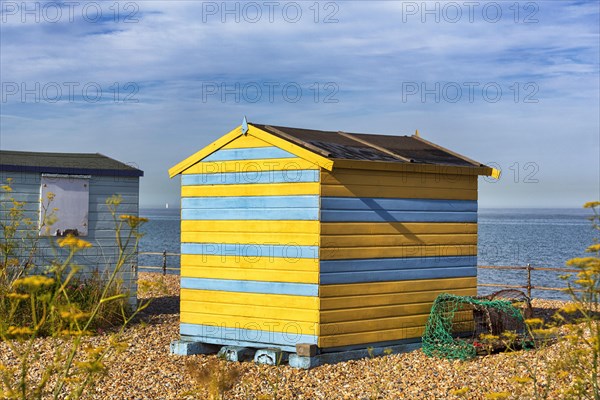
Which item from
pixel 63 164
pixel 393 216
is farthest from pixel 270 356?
pixel 63 164

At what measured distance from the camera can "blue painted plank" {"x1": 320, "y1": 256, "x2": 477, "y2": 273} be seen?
29.6 feet

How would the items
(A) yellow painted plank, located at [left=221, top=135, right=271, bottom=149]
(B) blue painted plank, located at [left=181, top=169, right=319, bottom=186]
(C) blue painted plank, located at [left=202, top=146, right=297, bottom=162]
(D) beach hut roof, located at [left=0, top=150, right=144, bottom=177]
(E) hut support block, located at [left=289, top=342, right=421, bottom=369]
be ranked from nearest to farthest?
(E) hut support block, located at [left=289, top=342, right=421, bottom=369], (B) blue painted plank, located at [left=181, top=169, right=319, bottom=186], (C) blue painted plank, located at [left=202, top=146, right=297, bottom=162], (A) yellow painted plank, located at [left=221, top=135, right=271, bottom=149], (D) beach hut roof, located at [left=0, top=150, right=144, bottom=177]

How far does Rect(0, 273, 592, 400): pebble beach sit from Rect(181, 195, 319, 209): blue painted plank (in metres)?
1.93

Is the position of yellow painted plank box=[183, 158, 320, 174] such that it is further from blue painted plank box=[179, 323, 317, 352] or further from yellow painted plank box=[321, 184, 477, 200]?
blue painted plank box=[179, 323, 317, 352]

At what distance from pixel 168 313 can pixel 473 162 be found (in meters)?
5.75

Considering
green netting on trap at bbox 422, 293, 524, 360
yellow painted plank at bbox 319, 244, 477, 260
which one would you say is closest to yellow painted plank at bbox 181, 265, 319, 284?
yellow painted plank at bbox 319, 244, 477, 260

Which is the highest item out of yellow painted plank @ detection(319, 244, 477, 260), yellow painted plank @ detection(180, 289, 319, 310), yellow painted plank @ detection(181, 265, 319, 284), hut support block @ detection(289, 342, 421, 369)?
yellow painted plank @ detection(319, 244, 477, 260)

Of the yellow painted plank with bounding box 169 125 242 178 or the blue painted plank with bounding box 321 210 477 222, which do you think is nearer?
the blue painted plank with bounding box 321 210 477 222

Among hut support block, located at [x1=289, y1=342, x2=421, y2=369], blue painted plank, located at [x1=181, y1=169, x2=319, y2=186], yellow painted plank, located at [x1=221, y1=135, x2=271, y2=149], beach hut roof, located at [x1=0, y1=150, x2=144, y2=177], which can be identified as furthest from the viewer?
beach hut roof, located at [x1=0, y1=150, x2=144, y2=177]

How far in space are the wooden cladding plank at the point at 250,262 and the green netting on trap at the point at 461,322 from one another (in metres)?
1.98

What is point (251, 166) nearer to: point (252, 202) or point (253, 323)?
point (252, 202)

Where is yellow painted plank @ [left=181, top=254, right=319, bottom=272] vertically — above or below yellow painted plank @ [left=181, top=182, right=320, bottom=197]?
below

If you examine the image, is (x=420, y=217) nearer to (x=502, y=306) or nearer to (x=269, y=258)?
(x=502, y=306)

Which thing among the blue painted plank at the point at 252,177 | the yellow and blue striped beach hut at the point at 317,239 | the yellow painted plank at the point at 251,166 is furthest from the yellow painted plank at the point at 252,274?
the yellow painted plank at the point at 251,166
